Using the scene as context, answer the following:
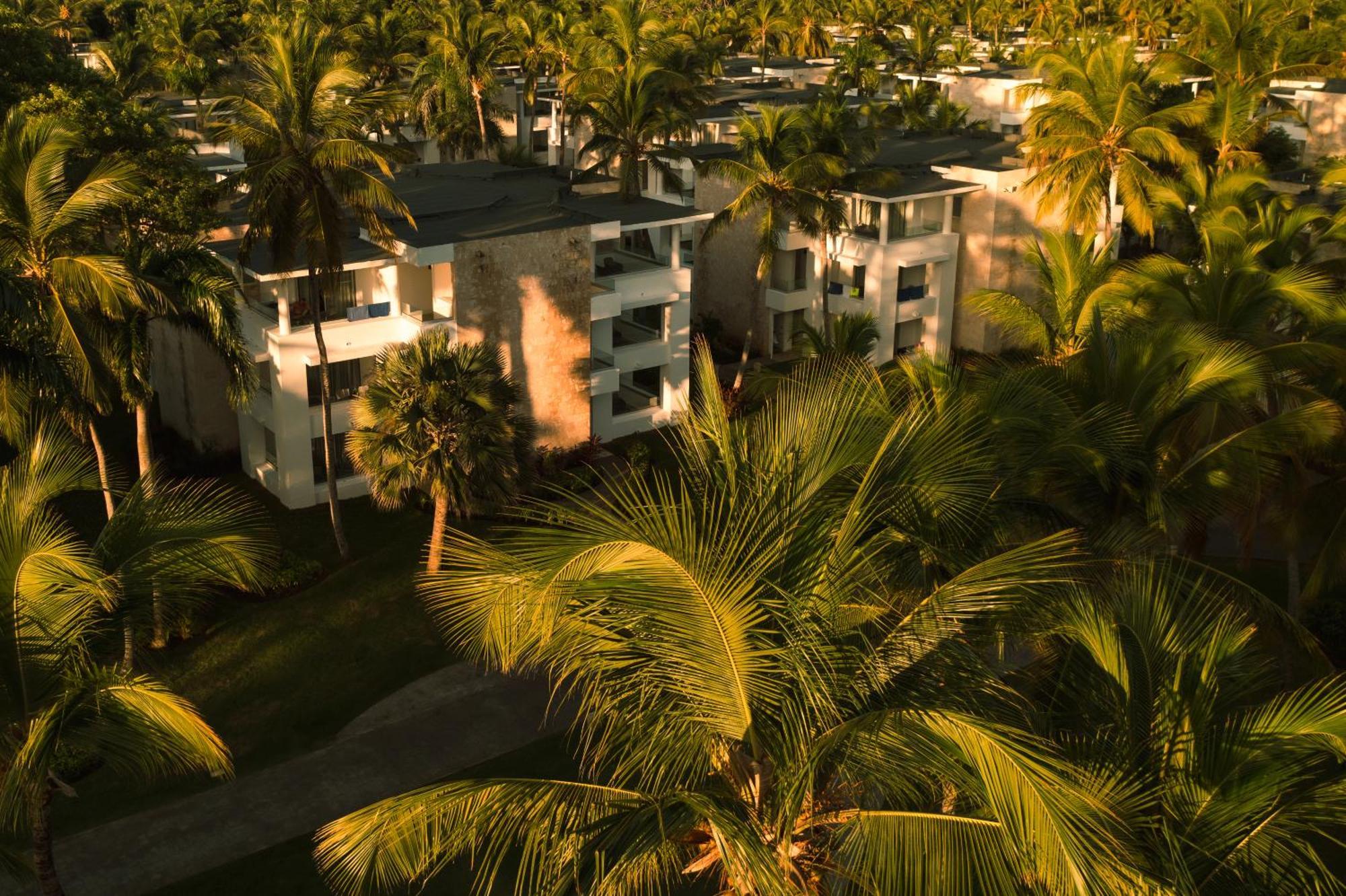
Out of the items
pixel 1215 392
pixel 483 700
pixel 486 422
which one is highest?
pixel 1215 392

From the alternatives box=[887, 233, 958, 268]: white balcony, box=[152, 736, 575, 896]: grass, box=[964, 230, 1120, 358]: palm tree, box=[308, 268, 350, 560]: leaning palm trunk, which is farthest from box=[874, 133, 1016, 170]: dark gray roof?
box=[152, 736, 575, 896]: grass

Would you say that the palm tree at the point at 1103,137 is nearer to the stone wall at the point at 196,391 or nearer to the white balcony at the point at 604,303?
the white balcony at the point at 604,303

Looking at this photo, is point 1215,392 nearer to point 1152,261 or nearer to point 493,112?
point 1152,261

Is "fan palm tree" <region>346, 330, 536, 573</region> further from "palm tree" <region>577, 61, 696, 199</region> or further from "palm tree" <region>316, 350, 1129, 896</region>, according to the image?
"palm tree" <region>316, 350, 1129, 896</region>

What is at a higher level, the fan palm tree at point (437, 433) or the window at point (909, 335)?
Result: the fan palm tree at point (437, 433)

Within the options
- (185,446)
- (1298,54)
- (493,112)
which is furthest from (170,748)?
(493,112)

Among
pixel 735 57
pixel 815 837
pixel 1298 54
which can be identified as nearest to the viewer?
pixel 815 837

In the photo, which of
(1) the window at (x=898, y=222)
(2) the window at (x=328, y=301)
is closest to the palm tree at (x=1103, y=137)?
(1) the window at (x=898, y=222)

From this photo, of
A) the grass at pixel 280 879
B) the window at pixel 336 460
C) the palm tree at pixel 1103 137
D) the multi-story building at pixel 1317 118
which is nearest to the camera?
the grass at pixel 280 879
